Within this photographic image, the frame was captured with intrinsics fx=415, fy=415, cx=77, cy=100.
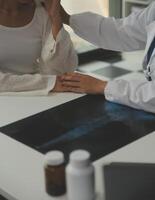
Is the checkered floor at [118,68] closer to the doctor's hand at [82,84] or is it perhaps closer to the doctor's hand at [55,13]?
the doctor's hand at [55,13]

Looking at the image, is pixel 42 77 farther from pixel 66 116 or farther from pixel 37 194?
pixel 37 194

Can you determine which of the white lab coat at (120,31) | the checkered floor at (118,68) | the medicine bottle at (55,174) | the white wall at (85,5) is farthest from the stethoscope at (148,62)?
the white wall at (85,5)

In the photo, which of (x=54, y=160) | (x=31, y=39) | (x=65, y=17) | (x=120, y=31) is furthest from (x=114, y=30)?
(x=54, y=160)

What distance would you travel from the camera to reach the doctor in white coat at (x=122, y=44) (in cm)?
137

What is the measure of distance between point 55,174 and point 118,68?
9.26 ft

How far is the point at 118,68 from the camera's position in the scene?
12.0ft

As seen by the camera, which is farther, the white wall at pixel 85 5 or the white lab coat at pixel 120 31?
the white wall at pixel 85 5

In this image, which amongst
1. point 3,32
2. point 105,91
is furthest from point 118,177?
point 3,32

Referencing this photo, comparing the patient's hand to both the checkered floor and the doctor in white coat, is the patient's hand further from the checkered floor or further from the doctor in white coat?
the checkered floor

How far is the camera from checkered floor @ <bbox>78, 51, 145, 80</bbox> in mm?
3447

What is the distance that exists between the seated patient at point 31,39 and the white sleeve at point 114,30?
10 centimetres

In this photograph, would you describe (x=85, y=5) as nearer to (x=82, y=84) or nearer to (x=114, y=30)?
(x=114, y=30)

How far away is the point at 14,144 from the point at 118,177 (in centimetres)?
41

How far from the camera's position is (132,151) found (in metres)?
1.11
